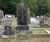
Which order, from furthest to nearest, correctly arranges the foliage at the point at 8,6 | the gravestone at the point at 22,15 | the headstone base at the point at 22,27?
1. the foliage at the point at 8,6
2. the gravestone at the point at 22,15
3. the headstone base at the point at 22,27

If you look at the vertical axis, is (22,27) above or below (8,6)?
below

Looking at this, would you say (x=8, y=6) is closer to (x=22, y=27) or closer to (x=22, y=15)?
(x=22, y=15)

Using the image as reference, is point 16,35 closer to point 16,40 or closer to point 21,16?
point 16,40

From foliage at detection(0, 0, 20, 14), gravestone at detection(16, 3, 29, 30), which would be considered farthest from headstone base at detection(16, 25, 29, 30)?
foliage at detection(0, 0, 20, 14)

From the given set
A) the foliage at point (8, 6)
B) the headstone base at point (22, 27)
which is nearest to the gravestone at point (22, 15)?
the headstone base at point (22, 27)

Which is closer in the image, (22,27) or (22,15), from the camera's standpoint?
(22,27)

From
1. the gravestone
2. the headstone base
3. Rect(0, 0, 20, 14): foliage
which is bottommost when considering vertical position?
the headstone base

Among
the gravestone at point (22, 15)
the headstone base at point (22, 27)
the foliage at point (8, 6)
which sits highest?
the foliage at point (8, 6)

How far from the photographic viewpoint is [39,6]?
3550 cm

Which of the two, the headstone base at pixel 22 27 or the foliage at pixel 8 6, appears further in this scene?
the foliage at pixel 8 6

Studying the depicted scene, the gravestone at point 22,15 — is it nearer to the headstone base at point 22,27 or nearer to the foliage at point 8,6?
the headstone base at point 22,27

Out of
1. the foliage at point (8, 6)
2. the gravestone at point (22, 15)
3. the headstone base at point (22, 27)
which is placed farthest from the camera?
the foliage at point (8, 6)

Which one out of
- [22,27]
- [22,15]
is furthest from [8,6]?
[22,27]

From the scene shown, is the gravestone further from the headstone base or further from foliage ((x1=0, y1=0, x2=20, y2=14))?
foliage ((x1=0, y1=0, x2=20, y2=14))
